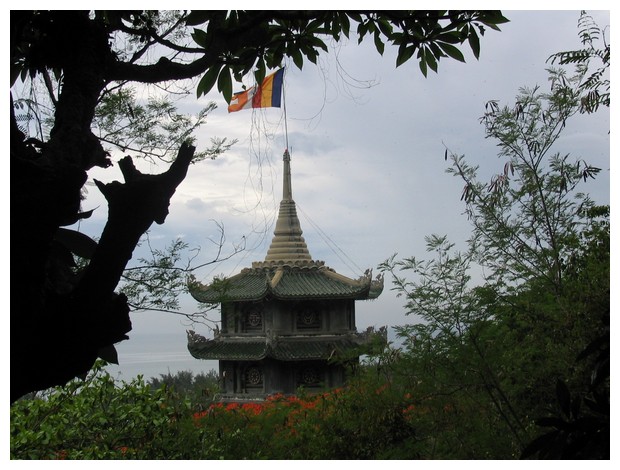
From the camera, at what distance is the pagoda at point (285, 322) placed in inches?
488

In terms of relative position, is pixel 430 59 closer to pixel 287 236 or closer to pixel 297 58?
pixel 297 58

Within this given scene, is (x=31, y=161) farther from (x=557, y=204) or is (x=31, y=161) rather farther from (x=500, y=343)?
(x=557, y=204)

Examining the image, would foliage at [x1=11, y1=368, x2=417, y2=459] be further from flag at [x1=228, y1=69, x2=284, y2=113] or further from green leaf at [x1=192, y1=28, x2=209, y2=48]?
flag at [x1=228, y1=69, x2=284, y2=113]

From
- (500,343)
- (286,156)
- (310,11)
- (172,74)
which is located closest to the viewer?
(172,74)

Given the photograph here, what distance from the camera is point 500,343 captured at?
3.93m

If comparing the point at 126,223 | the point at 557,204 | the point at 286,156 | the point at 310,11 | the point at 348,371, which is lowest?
the point at 348,371

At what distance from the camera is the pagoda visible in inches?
488

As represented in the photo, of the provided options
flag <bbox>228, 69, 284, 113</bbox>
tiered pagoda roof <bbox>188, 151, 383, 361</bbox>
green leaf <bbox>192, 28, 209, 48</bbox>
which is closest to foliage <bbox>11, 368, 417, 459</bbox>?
green leaf <bbox>192, 28, 209, 48</bbox>

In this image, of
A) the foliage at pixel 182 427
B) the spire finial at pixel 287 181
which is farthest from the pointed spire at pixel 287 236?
the foliage at pixel 182 427

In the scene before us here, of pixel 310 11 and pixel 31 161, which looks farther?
pixel 310 11

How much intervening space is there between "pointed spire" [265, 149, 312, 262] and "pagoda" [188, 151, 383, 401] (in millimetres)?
19

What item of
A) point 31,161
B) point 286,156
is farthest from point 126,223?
point 286,156

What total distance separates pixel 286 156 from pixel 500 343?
8.72 metres

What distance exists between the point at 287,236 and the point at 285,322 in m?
1.63
